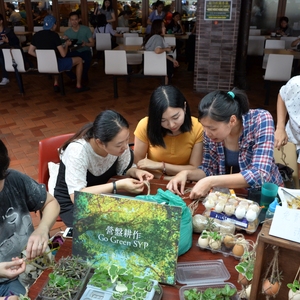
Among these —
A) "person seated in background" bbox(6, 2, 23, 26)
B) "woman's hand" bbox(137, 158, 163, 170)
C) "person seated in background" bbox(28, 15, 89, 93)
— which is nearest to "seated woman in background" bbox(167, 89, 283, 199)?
"woman's hand" bbox(137, 158, 163, 170)

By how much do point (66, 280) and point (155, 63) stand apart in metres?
4.61

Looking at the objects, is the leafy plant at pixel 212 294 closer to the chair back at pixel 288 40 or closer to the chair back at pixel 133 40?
the chair back at pixel 133 40

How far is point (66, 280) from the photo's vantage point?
3.31 feet

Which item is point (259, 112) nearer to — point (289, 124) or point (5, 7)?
point (289, 124)

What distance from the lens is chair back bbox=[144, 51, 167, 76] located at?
519 centimetres

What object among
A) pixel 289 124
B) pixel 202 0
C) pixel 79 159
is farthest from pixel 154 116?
pixel 202 0

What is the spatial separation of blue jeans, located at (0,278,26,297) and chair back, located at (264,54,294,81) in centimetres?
446

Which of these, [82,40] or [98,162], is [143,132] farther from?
[82,40]

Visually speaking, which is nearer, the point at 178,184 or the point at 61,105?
the point at 178,184

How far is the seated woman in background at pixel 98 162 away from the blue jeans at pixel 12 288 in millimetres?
435

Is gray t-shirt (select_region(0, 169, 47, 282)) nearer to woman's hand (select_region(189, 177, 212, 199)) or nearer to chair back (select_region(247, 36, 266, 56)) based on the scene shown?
woman's hand (select_region(189, 177, 212, 199))

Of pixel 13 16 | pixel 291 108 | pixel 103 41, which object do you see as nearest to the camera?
pixel 291 108

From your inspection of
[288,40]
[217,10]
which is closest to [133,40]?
[217,10]

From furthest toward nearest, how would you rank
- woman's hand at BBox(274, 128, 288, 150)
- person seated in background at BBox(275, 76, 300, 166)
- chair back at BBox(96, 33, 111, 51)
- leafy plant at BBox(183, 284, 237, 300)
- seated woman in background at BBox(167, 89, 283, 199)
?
chair back at BBox(96, 33, 111, 51), person seated in background at BBox(275, 76, 300, 166), woman's hand at BBox(274, 128, 288, 150), seated woman in background at BBox(167, 89, 283, 199), leafy plant at BBox(183, 284, 237, 300)
